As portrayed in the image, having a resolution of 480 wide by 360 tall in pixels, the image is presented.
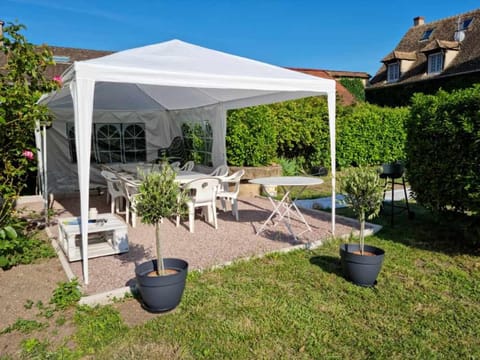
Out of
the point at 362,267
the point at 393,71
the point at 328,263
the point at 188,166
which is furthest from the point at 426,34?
the point at 362,267

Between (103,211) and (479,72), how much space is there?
17.8 m

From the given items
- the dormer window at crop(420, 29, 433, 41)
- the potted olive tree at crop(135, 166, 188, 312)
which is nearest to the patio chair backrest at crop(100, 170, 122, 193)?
the potted olive tree at crop(135, 166, 188, 312)

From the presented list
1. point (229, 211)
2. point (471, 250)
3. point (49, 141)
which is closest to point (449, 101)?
point (471, 250)

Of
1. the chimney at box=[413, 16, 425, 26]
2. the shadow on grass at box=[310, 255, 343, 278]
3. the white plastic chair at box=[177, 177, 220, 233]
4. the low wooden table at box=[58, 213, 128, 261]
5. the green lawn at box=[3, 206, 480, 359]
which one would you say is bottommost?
the green lawn at box=[3, 206, 480, 359]

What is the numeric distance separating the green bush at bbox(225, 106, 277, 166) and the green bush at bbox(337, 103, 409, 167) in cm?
456

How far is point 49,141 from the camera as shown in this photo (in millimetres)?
9359

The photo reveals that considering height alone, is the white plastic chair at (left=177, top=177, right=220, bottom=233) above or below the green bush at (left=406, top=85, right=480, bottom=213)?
below

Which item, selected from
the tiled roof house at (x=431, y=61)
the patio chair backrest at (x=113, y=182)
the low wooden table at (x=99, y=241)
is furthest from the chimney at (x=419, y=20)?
the low wooden table at (x=99, y=241)

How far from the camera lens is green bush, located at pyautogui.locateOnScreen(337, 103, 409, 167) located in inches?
492

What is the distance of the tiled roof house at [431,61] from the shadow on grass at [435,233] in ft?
48.7

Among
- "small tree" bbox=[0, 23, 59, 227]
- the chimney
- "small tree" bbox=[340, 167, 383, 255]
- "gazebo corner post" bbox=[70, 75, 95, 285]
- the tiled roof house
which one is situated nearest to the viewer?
"gazebo corner post" bbox=[70, 75, 95, 285]

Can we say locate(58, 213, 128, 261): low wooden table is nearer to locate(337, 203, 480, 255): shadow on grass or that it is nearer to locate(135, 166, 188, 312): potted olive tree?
locate(135, 166, 188, 312): potted olive tree

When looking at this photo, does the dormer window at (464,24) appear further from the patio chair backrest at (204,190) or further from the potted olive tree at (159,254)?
the potted olive tree at (159,254)

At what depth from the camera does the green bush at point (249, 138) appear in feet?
27.6
